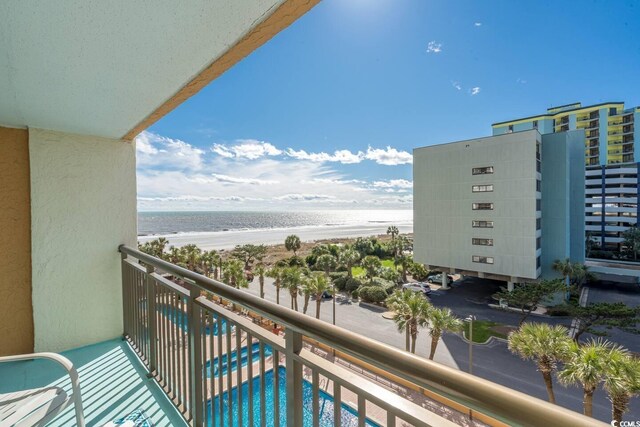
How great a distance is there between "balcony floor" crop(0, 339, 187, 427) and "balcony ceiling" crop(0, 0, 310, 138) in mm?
1915

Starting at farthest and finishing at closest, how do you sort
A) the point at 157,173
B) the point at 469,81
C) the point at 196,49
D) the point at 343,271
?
the point at 157,173, the point at 469,81, the point at 343,271, the point at 196,49

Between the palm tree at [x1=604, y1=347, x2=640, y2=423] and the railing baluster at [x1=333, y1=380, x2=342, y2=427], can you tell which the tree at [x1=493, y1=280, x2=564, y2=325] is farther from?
the railing baluster at [x1=333, y1=380, x2=342, y2=427]

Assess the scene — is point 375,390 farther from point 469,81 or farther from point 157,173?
point 157,173

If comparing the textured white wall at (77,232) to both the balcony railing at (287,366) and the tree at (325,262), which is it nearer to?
the balcony railing at (287,366)

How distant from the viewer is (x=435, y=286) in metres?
19.6

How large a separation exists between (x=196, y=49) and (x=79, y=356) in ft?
8.78

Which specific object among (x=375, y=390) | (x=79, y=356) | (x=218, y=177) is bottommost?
(x=79, y=356)

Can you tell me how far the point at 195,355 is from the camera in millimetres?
1430

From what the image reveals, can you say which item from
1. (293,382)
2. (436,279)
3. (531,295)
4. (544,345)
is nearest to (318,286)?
(544,345)

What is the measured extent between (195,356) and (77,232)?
1.97 meters

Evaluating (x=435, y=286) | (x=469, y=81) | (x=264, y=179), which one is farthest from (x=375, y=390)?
(x=264, y=179)

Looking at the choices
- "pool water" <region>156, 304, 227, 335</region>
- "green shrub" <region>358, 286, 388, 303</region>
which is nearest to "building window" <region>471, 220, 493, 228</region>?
"green shrub" <region>358, 286, 388, 303</region>

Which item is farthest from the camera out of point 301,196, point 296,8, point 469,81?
point 301,196

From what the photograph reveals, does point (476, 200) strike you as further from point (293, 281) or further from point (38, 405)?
point (38, 405)
